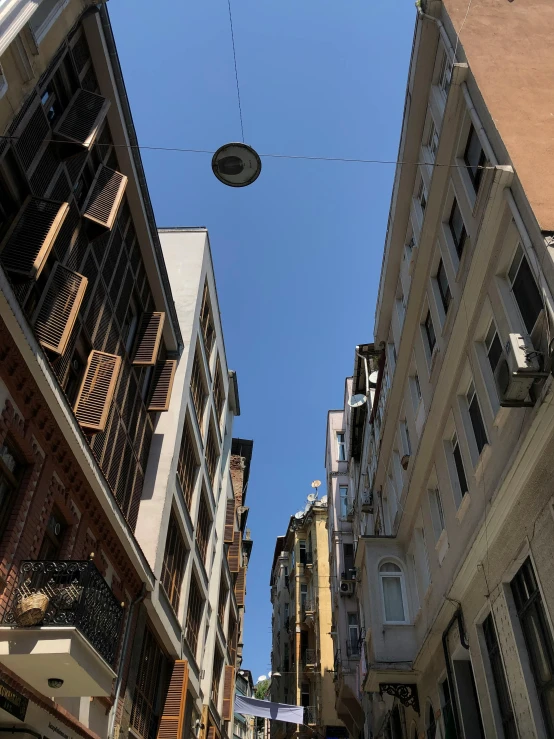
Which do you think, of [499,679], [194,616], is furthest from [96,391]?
[194,616]

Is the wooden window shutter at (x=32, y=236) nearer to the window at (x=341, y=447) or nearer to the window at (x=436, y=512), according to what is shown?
the window at (x=436, y=512)

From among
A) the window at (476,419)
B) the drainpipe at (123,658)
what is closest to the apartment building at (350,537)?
the drainpipe at (123,658)

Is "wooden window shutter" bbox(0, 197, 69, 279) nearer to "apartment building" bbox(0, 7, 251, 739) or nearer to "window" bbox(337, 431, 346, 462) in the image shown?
"apartment building" bbox(0, 7, 251, 739)

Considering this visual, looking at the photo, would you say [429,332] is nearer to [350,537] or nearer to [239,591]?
[350,537]

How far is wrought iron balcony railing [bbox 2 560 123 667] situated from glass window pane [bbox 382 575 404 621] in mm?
7866

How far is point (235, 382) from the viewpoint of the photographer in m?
34.3

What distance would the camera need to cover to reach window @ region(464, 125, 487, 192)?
11289mm

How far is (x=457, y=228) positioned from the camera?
12570 millimetres

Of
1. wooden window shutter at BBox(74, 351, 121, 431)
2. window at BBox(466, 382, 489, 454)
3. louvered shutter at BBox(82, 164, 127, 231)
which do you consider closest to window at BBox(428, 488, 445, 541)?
window at BBox(466, 382, 489, 454)

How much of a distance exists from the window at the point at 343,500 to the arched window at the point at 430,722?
2195 centimetres

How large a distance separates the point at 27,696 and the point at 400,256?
1494 centimetres

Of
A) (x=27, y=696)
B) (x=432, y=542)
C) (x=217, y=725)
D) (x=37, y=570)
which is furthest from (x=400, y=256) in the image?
(x=217, y=725)

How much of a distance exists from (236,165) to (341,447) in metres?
31.8

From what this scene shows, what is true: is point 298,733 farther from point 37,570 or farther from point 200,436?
point 37,570
